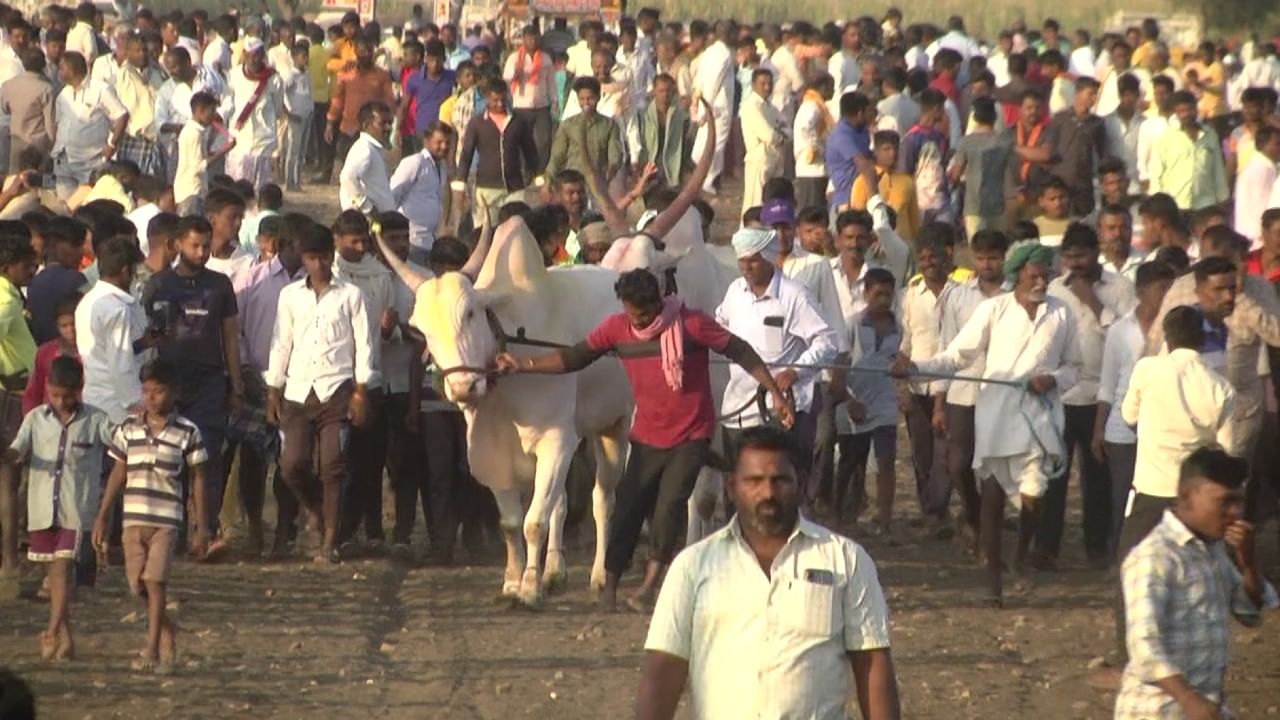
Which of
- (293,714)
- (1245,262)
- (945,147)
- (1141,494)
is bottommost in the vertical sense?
(293,714)

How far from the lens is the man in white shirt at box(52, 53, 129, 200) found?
19.5 metres

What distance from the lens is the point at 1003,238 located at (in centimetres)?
1230

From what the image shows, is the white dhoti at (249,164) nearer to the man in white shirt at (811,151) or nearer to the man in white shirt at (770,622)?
the man in white shirt at (811,151)

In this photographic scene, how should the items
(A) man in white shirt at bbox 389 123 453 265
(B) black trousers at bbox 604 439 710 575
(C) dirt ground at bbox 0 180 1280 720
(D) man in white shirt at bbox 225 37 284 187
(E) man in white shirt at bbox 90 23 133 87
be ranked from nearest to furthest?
(C) dirt ground at bbox 0 180 1280 720, (B) black trousers at bbox 604 439 710 575, (A) man in white shirt at bbox 389 123 453 265, (E) man in white shirt at bbox 90 23 133 87, (D) man in white shirt at bbox 225 37 284 187

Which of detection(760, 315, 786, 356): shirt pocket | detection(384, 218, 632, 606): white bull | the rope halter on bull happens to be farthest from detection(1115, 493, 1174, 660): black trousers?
detection(384, 218, 632, 606): white bull

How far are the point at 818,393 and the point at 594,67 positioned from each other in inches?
465

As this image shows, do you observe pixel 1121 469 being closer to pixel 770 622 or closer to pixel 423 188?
pixel 770 622

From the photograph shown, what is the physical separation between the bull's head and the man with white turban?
3.88 ft

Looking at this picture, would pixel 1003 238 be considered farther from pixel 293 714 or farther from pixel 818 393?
pixel 293 714

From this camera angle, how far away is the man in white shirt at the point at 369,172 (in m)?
16.0

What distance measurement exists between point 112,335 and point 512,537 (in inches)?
74.6

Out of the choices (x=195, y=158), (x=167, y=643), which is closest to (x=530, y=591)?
(x=167, y=643)

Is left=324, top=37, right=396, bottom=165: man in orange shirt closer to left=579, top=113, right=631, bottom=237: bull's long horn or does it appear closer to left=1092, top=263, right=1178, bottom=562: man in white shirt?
left=579, top=113, right=631, bottom=237: bull's long horn

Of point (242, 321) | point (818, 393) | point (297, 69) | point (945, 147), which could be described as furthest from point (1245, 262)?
point (297, 69)
